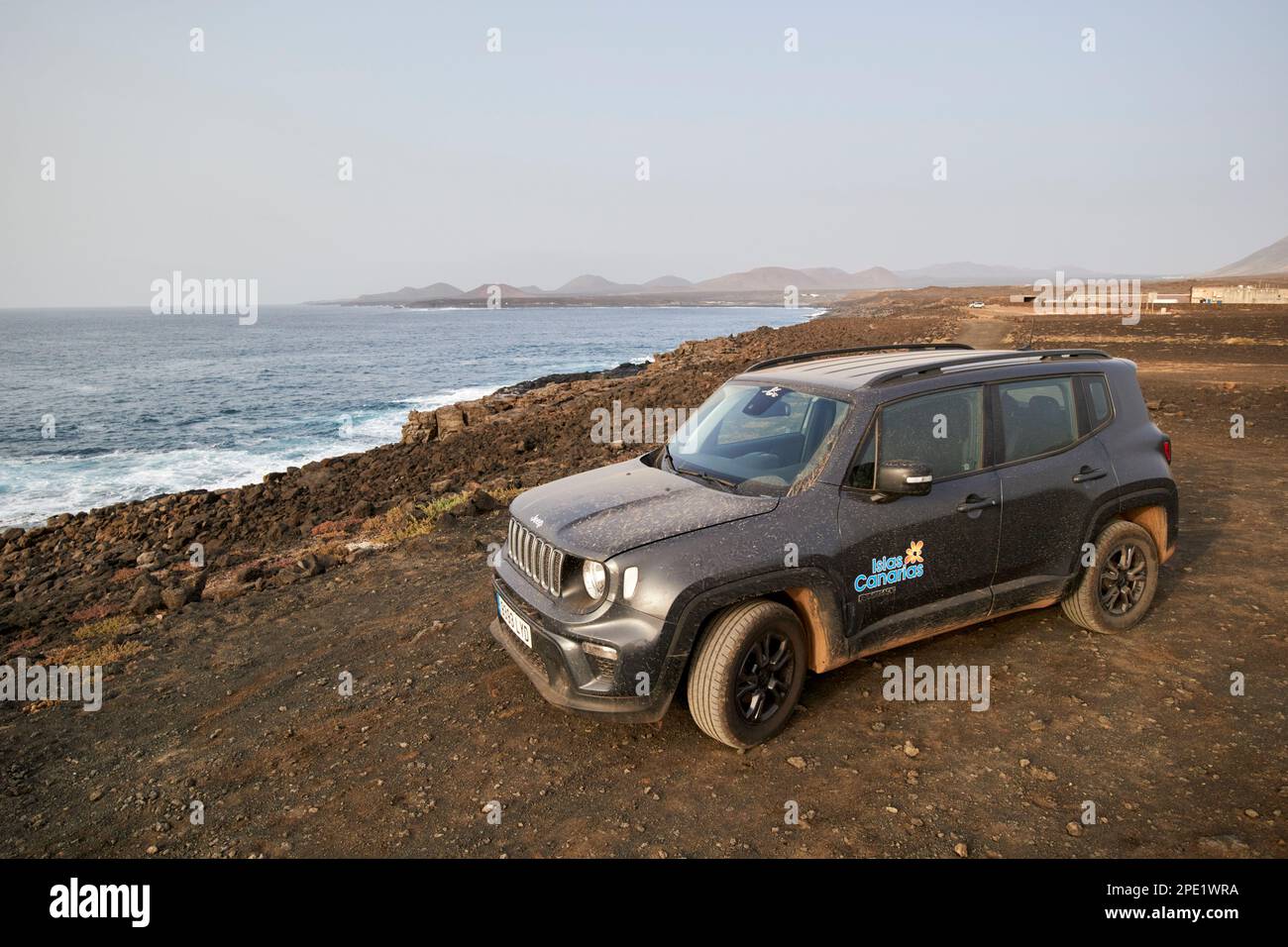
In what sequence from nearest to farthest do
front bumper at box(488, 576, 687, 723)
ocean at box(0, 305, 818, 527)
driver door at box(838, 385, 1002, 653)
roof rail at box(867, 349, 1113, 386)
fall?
front bumper at box(488, 576, 687, 723) < driver door at box(838, 385, 1002, 653) < roof rail at box(867, 349, 1113, 386) < ocean at box(0, 305, 818, 527)

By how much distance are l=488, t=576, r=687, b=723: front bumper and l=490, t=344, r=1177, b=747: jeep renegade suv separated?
12 millimetres

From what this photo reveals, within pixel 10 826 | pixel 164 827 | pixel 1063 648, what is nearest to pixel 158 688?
pixel 10 826

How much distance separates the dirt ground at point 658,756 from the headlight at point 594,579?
3.09ft

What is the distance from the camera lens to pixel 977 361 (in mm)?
5035

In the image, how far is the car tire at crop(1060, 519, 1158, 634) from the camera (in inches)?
205

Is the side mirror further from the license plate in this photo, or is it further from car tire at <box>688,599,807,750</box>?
the license plate

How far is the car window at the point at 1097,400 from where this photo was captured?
5.30 m

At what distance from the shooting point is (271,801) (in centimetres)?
405

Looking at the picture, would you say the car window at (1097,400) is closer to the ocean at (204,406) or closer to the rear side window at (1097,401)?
the rear side window at (1097,401)

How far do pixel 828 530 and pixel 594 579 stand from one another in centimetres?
131

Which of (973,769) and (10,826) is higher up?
(973,769)

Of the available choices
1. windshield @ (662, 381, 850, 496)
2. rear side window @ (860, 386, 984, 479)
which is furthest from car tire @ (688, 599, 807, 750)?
rear side window @ (860, 386, 984, 479)

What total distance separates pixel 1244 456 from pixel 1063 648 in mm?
8235
